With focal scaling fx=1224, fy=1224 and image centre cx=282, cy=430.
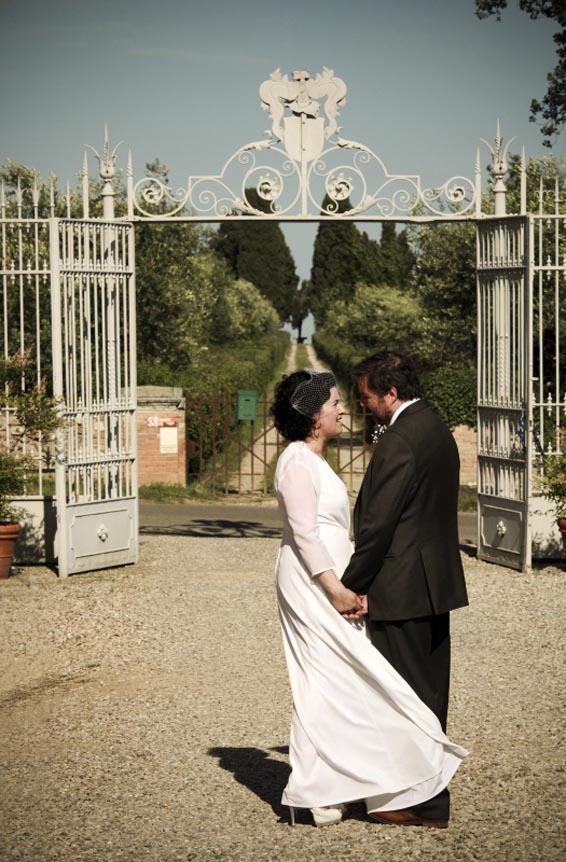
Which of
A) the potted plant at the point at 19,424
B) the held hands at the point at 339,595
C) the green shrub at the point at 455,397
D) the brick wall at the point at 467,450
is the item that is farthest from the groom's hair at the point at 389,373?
the green shrub at the point at 455,397

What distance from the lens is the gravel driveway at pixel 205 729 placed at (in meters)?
4.55

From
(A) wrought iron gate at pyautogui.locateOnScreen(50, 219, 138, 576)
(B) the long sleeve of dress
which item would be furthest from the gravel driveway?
(B) the long sleeve of dress

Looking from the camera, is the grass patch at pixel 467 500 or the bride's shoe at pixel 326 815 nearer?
the bride's shoe at pixel 326 815

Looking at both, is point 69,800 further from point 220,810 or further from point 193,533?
point 193,533

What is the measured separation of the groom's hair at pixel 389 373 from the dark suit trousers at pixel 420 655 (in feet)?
2.87

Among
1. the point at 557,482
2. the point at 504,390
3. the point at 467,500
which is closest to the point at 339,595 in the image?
the point at 557,482

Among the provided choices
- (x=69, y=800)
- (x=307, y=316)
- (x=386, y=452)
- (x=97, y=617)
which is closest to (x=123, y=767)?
(x=69, y=800)

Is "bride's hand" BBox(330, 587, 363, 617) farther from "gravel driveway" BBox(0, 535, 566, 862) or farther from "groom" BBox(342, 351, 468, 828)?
"gravel driveway" BBox(0, 535, 566, 862)

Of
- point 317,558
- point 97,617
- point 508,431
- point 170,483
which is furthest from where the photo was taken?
point 170,483

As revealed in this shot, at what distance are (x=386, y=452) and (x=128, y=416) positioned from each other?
690cm

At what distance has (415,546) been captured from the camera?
15.0 ft

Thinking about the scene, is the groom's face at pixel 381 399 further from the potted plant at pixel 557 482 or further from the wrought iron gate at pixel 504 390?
the wrought iron gate at pixel 504 390

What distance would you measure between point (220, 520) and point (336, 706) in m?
11.1

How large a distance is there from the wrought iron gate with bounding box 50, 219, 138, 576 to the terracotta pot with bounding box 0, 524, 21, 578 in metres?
0.40
